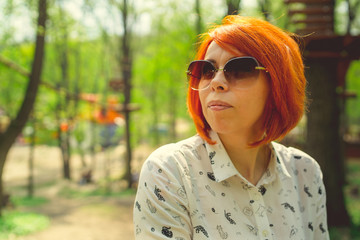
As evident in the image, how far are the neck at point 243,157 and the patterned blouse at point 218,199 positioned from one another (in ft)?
0.16

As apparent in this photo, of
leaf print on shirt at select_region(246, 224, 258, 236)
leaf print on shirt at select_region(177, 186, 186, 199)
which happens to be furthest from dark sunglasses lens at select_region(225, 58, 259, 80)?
leaf print on shirt at select_region(246, 224, 258, 236)

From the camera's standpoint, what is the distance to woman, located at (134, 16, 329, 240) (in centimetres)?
129

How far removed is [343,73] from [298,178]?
5560mm

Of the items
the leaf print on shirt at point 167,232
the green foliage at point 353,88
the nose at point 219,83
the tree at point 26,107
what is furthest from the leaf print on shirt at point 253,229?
the green foliage at point 353,88

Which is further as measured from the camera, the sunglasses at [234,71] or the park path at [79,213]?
the park path at [79,213]

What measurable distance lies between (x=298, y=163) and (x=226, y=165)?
49 cm

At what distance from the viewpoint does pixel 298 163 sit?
1705 millimetres

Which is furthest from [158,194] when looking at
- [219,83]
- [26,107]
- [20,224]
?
[20,224]

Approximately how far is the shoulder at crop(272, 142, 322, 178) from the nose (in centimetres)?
50

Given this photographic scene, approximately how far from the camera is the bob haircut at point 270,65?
4.74 feet

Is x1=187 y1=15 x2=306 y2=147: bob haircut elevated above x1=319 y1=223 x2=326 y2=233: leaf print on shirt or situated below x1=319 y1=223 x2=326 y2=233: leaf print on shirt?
above

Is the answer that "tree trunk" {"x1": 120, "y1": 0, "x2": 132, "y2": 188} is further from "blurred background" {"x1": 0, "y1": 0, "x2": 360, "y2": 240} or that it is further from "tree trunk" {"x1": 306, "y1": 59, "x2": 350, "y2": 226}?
"tree trunk" {"x1": 306, "y1": 59, "x2": 350, "y2": 226}

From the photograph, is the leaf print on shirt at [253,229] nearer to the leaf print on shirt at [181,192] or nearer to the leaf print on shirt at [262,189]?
the leaf print on shirt at [262,189]

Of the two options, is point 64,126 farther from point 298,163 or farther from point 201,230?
point 201,230
